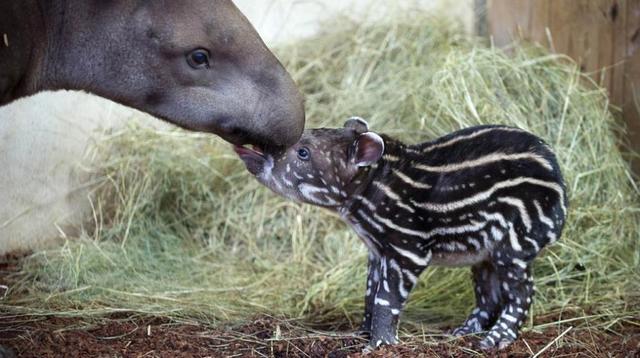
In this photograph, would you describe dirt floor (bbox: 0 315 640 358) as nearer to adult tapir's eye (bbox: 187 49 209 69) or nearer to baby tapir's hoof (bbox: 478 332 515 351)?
baby tapir's hoof (bbox: 478 332 515 351)

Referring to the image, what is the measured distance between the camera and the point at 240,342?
20.0 ft

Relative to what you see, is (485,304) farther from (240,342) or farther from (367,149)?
(240,342)

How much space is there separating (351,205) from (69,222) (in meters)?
2.96

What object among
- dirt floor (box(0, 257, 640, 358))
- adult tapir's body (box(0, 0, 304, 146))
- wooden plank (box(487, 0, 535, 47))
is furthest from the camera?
wooden plank (box(487, 0, 535, 47))

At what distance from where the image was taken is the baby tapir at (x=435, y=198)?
19.1 ft

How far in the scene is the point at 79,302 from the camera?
6797 mm

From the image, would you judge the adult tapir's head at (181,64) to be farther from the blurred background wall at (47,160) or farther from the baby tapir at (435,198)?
the blurred background wall at (47,160)

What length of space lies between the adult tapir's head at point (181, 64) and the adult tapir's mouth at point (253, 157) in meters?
0.34

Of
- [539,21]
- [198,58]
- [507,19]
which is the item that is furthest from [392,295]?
[507,19]

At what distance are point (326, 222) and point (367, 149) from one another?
2220mm

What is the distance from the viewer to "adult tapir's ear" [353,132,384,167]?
586cm

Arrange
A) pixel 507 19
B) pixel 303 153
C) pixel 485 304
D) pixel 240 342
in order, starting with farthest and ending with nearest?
pixel 507 19 → pixel 485 304 → pixel 240 342 → pixel 303 153


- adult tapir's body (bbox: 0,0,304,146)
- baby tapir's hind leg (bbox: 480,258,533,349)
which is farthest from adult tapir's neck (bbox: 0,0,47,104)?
baby tapir's hind leg (bbox: 480,258,533,349)

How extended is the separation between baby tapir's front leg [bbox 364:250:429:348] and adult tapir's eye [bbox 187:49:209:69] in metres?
1.42
